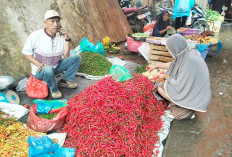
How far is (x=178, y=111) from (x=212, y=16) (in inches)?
404

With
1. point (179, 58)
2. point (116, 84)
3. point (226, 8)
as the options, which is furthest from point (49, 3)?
point (226, 8)

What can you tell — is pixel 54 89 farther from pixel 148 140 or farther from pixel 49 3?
pixel 49 3

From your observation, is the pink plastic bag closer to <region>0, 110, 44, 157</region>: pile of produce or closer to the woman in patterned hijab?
the woman in patterned hijab

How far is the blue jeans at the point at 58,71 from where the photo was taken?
Result: 3.11 m

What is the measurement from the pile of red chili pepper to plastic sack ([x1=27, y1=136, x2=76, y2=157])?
0.71 feet

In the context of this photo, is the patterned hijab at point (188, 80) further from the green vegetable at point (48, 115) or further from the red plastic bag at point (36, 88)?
the red plastic bag at point (36, 88)

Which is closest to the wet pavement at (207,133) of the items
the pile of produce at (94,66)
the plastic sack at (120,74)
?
the plastic sack at (120,74)

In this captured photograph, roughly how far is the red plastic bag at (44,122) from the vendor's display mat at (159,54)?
3.34m

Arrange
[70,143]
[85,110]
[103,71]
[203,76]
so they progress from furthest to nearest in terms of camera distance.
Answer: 1. [103,71]
2. [203,76]
3. [85,110]
4. [70,143]

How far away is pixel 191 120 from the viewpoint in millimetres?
3043

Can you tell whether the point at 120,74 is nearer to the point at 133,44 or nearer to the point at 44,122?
the point at 44,122

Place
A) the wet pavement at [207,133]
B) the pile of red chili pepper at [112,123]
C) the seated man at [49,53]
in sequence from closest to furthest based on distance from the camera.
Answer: the pile of red chili pepper at [112,123] < the wet pavement at [207,133] < the seated man at [49,53]

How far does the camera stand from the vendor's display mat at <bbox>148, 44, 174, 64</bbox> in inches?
187

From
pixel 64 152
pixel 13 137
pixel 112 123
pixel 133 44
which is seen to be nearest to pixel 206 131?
pixel 112 123
